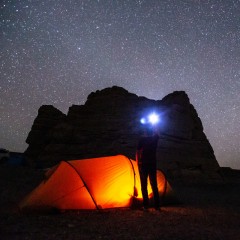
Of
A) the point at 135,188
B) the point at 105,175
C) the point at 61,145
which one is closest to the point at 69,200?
the point at 105,175

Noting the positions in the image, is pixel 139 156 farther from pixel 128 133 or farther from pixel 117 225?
pixel 128 133

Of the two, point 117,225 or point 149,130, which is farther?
point 149,130

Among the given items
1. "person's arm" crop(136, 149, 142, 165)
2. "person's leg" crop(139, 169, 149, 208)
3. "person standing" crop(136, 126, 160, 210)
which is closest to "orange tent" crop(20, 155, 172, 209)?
"person's leg" crop(139, 169, 149, 208)

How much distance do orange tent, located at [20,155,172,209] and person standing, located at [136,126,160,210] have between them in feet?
1.98

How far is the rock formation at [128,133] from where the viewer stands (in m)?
37.5

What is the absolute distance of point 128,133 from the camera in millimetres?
41062

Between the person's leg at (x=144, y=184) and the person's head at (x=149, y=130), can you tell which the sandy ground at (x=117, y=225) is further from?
the person's head at (x=149, y=130)

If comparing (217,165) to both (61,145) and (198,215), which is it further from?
(198,215)

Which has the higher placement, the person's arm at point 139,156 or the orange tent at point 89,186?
the person's arm at point 139,156

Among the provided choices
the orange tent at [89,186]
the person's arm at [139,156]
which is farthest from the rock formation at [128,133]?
the person's arm at [139,156]

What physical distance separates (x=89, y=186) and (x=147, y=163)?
1.88 metres

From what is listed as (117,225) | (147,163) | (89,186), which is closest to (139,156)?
(147,163)

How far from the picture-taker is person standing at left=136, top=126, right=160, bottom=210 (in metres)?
9.67

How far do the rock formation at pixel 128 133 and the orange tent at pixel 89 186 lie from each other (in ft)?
78.4
